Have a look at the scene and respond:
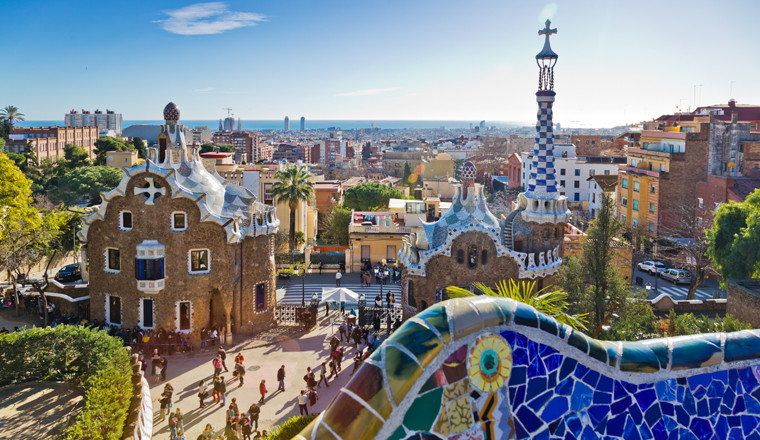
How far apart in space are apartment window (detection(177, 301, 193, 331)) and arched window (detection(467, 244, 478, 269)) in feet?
48.2

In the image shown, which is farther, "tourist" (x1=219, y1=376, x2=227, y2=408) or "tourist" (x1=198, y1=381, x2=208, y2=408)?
"tourist" (x1=219, y1=376, x2=227, y2=408)

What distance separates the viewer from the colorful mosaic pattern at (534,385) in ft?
23.4

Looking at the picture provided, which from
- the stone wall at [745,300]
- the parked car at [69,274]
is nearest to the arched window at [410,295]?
the stone wall at [745,300]

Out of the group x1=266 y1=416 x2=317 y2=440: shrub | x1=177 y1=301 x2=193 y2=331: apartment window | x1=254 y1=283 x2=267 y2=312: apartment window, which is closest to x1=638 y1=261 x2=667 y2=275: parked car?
x1=254 y1=283 x2=267 y2=312: apartment window

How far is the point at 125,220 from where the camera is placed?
3069cm

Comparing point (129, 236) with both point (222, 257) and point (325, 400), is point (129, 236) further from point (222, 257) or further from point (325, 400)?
point (325, 400)

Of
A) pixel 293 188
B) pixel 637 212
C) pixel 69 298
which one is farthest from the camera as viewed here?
pixel 637 212

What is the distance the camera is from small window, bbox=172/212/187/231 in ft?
99.5

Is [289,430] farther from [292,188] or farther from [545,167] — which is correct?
[292,188]

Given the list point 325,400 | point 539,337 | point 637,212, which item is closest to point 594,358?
point 539,337

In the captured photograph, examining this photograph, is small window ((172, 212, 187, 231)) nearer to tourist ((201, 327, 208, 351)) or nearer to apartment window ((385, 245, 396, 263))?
tourist ((201, 327, 208, 351))

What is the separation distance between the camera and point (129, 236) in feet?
99.6

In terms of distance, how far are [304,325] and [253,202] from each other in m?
7.60

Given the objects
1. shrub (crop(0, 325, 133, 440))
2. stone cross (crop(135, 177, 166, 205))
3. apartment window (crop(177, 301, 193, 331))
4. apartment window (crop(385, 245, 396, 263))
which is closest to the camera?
shrub (crop(0, 325, 133, 440))
